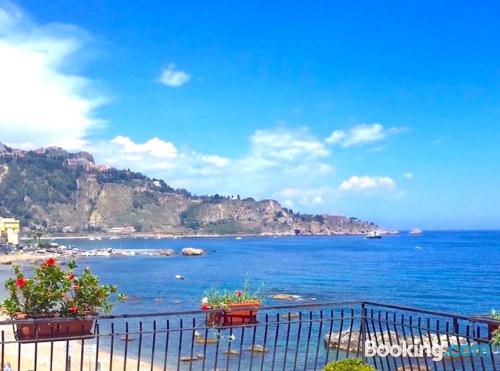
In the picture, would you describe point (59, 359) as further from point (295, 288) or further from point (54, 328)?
point (295, 288)

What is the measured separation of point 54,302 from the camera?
6.25m

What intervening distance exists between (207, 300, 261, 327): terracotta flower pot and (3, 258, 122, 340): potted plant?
1.32 meters

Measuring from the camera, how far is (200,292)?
175ft

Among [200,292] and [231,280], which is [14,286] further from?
[231,280]

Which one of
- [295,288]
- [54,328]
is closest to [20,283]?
[54,328]

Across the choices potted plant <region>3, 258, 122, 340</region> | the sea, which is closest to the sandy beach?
the sea

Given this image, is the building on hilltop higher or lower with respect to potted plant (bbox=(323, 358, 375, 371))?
lower

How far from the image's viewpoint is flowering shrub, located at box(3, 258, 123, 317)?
19.9ft

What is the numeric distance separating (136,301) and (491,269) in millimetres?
49624

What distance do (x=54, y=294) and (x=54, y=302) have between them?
191 millimetres

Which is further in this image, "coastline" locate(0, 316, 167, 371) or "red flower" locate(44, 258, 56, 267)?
"coastline" locate(0, 316, 167, 371)

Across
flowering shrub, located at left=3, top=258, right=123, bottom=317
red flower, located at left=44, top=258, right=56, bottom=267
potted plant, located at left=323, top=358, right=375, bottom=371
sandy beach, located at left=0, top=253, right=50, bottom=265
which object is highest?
red flower, located at left=44, top=258, right=56, bottom=267

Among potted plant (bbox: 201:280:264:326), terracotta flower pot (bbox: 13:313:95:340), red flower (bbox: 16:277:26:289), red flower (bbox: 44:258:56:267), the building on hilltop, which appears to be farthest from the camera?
the building on hilltop

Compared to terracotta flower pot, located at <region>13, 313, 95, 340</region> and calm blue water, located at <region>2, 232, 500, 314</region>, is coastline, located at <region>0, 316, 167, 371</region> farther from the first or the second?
calm blue water, located at <region>2, 232, 500, 314</region>
